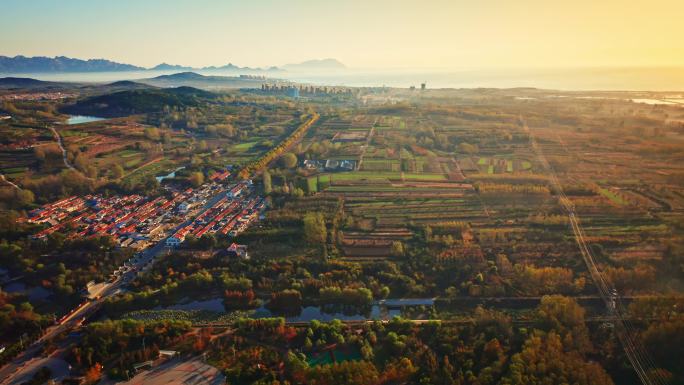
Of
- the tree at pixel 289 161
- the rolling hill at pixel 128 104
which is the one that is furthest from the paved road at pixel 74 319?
the rolling hill at pixel 128 104

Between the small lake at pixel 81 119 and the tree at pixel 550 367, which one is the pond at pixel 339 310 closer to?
the tree at pixel 550 367

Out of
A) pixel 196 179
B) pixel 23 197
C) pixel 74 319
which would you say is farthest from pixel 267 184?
pixel 23 197

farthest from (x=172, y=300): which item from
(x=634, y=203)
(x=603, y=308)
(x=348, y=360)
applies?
(x=634, y=203)

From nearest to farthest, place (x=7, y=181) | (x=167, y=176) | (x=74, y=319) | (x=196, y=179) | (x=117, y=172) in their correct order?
(x=74, y=319)
(x=7, y=181)
(x=196, y=179)
(x=117, y=172)
(x=167, y=176)

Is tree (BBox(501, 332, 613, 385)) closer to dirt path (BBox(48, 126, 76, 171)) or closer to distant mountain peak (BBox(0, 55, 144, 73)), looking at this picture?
dirt path (BBox(48, 126, 76, 171))

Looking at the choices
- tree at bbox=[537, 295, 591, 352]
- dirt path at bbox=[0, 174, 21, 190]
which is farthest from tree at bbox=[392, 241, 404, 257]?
dirt path at bbox=[0, 174, 21, 190]

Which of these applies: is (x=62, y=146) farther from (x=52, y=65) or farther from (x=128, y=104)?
(x=52, y=65)
